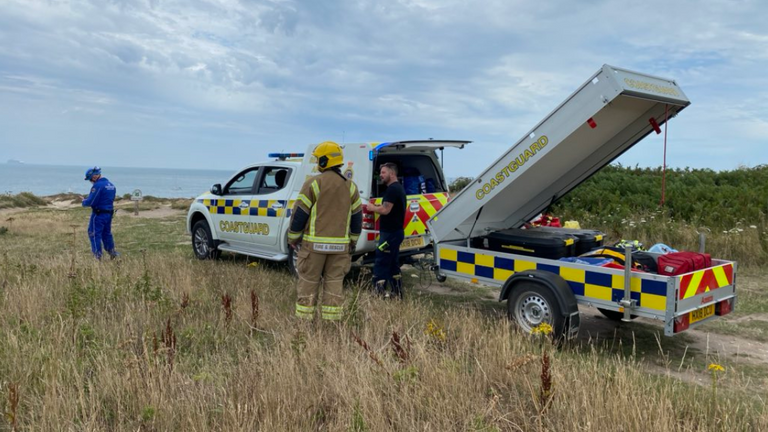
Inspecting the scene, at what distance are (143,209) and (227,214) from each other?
1430cm

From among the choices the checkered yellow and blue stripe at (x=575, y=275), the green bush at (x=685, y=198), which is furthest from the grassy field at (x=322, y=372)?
the green bush at (x=685, y=198)

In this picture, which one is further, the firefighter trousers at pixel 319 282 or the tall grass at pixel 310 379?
the firefighter trousers at pixel 319 282

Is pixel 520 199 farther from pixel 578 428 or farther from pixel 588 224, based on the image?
pixel 588 224

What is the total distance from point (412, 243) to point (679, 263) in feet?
10.8

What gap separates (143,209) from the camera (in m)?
21.5

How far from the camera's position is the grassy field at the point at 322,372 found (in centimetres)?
301

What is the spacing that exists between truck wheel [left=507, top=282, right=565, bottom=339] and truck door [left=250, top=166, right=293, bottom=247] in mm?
3811

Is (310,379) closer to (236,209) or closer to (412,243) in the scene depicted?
(412,243)

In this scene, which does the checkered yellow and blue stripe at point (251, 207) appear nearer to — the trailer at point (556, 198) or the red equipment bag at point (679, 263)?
the trailer at point (556, 198)

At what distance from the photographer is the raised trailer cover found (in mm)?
4633

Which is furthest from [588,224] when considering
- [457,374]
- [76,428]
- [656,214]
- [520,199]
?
[76,428]

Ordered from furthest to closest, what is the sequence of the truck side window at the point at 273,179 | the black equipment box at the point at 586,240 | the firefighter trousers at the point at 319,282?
the truck side window at the point at 273,179
the black equipment box at the point at 586,240
the firefighter trousers at the point at 319,282

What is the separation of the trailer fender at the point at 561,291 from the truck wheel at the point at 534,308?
41mm

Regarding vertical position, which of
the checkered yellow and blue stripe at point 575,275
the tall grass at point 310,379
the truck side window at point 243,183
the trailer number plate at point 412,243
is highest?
the truck side window at point 243,183
